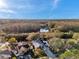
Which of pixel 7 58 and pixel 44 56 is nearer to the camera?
pixel 7 58

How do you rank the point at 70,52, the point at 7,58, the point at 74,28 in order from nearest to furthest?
the point at 7,58 → the point at 70,52 → the point at 74,28

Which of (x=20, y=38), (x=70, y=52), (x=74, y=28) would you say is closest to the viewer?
(x=70, y=52)

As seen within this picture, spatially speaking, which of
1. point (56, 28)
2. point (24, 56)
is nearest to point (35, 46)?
point (24, 56)

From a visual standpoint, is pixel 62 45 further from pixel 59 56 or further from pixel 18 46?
pixel 18 46

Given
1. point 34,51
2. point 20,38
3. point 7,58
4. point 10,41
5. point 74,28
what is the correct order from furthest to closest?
point 74,28 → point 20,38 → point 10,41 → point 34,51 → point 7,58

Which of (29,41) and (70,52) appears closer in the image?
(70,52)

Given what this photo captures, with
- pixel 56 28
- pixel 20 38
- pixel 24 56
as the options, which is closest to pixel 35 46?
pixel 24 56

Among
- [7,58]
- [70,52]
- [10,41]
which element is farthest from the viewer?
[10,41]

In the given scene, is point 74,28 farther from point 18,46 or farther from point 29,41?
point 18,46
